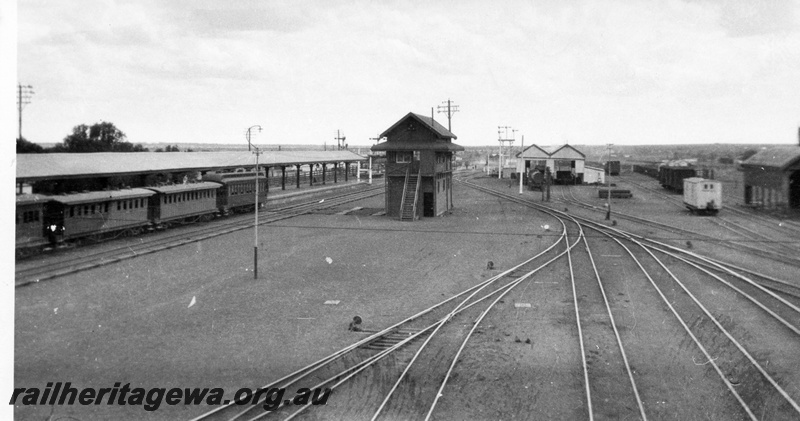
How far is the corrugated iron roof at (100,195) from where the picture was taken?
24784 mm

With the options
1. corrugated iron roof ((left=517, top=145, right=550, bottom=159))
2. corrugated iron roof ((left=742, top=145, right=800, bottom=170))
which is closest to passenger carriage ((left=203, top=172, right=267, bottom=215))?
corrugated iron roof ((left=742, top=145, right=800, bottom=170))

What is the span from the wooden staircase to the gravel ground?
39.0ft

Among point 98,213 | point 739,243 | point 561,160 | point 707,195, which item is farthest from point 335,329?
point 561,160

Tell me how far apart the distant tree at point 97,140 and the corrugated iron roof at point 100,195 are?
48.7ft

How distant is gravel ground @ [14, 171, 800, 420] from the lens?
36.1ft

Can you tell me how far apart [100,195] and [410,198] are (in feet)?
66.4

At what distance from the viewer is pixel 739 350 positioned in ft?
43.9

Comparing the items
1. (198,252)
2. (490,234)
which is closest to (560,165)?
(490,234)

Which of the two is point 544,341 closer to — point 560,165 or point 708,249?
point 708,249

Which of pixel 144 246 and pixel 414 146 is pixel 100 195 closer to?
pixel 144 246

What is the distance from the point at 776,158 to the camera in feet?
121

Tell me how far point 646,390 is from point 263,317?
1032 cm

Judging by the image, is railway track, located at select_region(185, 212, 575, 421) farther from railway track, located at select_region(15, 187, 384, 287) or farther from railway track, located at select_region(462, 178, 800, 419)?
railway track, located at select_region(15, 187, 384, 287)

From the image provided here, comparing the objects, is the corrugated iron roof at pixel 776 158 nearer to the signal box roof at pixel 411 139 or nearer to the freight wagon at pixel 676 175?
the freight wagon at pixel 676 175
